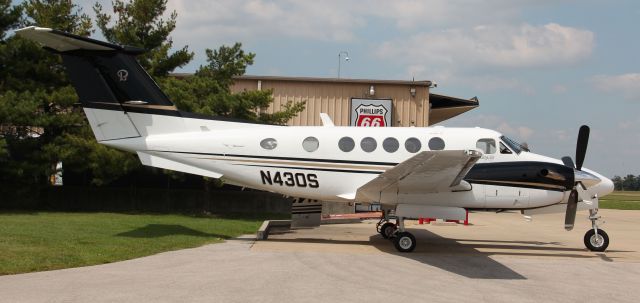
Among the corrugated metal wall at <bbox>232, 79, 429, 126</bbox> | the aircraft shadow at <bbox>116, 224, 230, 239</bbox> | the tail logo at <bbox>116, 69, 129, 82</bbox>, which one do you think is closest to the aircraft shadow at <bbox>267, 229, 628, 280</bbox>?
the aircraft shadow at <bbox>116, 224, 230, 239</bbox>

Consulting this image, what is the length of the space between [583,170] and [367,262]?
262 inches

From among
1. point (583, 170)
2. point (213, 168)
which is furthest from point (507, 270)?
point (213, 168)

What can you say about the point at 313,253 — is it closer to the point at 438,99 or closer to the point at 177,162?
the point at 177,162

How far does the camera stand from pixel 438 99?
3209cm

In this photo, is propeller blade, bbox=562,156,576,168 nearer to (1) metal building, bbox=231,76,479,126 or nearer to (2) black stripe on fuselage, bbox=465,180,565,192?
(2) black stripe on fuselage, bbox=465,180,565,192

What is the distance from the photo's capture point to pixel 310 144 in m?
14.0

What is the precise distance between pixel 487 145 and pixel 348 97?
1512 centimetres

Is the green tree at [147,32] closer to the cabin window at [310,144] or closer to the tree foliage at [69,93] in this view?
the tree foliage at [69,93]

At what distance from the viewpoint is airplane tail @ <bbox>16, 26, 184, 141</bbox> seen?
44.8 ft

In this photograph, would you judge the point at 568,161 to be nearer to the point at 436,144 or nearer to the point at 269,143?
the point at 436,144

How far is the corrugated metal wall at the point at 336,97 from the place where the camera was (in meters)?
28.5

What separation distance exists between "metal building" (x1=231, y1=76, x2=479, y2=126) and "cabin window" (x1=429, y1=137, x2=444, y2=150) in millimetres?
14068

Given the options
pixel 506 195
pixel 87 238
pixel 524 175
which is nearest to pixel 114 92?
pixel 87 238

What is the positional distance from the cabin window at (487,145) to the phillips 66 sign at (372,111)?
1417 centimetres
